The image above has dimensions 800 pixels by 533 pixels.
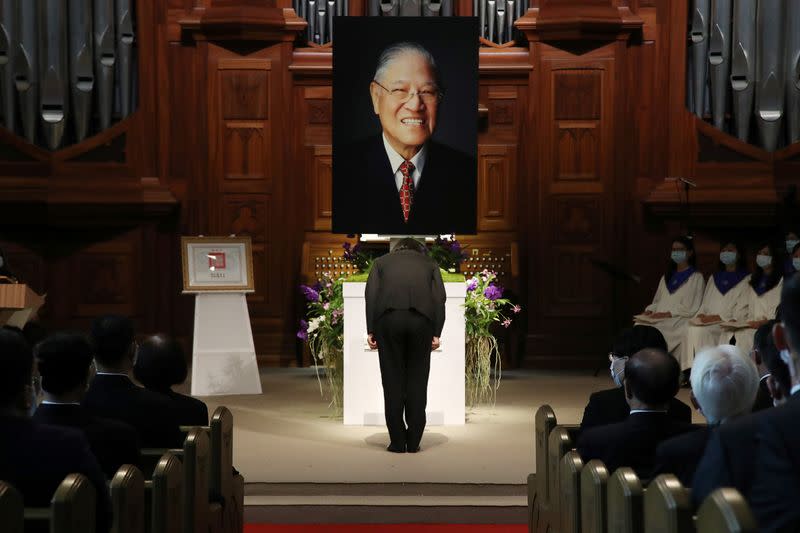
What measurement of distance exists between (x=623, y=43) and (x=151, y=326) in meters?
5.09

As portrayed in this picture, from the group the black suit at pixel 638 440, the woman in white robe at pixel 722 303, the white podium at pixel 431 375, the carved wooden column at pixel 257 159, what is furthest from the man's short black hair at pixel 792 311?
the carved wooden column at pixel 257 159

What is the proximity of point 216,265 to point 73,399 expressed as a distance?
5.98 metres

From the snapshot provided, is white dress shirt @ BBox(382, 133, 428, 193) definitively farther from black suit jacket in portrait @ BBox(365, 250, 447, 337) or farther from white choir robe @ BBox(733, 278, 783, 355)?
white choir robe @ BBox(733, 278, 783, 355)

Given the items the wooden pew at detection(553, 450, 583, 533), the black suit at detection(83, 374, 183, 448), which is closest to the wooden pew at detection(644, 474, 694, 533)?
the wooden pew at detection(553, 450, 583, 533)

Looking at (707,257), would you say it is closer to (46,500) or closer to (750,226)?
(750,226)

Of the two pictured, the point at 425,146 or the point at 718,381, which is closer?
the point at 718,381

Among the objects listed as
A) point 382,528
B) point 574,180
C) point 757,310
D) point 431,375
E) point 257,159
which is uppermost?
point 257,159

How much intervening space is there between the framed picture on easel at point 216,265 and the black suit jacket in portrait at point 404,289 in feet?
7.89

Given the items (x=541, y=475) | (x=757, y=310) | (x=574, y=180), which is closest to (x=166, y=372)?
(x=541, y=475)

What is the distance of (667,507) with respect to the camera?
2555 mm

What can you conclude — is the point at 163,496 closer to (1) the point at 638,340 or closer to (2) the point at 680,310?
(1) the point at 638,340

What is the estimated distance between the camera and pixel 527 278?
11.5 m

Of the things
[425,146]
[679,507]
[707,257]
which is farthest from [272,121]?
[679,507]

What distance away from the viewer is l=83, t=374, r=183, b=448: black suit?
4.36 m
